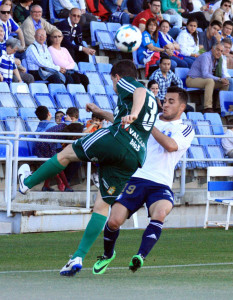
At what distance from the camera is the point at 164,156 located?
7.11m

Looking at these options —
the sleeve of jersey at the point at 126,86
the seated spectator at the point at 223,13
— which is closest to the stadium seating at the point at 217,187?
the sleeve of jersey at the point at 126,86

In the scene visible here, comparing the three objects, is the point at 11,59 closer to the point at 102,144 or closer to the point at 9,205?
the point at 9,205

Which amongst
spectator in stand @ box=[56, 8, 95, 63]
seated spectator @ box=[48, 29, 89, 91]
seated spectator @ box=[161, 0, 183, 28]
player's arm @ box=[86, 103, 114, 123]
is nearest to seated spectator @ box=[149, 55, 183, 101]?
seated spectator @ box=[48, 29, 89, 91]

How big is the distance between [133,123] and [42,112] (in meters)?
6.65

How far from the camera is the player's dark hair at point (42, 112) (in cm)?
1266

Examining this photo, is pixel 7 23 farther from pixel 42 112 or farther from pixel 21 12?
pixel 42 112

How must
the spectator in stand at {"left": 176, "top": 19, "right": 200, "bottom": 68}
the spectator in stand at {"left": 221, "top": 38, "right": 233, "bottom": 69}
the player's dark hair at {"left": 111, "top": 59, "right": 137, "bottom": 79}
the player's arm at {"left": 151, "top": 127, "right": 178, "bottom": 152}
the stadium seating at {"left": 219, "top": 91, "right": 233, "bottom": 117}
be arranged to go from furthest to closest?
the spectator in stand at {"left": 176, "top": 19, "right": 200, "bottom": 68}
the spectator in stand at {"left": 221, "top": 38, "right": 233, "bottom": 69}
the stadium seating at {"left": 219, "top": 91, "right": 233, "bottom": 117}
the player's arm at {"left": 151, "top": 127, "right": 178, "bottom": 152}
the player's dark hair at {"left": 111, "top": 59, "right": 137, "bottom": 79}

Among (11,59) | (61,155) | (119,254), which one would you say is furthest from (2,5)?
(61,155)

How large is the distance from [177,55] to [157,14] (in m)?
1.19

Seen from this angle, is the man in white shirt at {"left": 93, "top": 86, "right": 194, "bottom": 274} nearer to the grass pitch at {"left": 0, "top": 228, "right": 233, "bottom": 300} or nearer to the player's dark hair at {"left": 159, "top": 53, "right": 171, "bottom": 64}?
the grass pitch at {"left": 0, "top": 228, "right": 233, "bottom": 300}

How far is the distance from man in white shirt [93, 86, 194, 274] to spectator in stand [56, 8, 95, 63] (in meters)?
9.26

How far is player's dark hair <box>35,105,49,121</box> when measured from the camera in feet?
41.5

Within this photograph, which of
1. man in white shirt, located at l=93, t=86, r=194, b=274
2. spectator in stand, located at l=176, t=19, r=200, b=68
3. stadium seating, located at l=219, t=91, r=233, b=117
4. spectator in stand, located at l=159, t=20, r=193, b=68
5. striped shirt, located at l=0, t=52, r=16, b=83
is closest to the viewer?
man in white shirt, located at l=93, t=86, r=194, b=274

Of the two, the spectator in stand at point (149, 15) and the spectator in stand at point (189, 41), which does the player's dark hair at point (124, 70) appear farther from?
the spectator in stand at point (189, 41)
